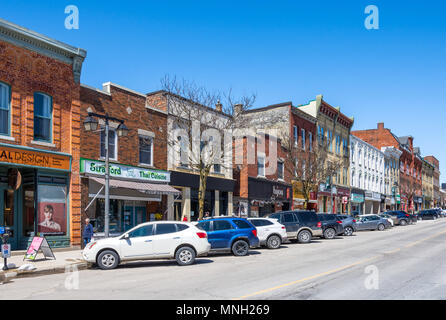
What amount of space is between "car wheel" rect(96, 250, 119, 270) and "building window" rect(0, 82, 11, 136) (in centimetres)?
712

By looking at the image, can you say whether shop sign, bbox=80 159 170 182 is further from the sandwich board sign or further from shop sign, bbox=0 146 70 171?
the sandwich board sign

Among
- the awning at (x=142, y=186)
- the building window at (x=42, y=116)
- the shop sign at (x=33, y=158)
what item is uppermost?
the building window at (x=42, y=116)

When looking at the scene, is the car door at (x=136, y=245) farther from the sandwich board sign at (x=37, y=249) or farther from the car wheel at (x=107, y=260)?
the sandwich board sign at (x=37, y=249)

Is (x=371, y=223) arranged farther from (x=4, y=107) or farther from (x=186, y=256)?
(x=4, y=107)

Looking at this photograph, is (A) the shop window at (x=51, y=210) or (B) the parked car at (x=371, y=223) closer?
(A) the shop window at (x=51, y=210)

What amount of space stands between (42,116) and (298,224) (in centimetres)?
1400

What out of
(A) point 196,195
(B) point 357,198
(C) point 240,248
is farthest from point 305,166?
(B) point 357,198

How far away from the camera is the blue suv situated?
56.6 feet

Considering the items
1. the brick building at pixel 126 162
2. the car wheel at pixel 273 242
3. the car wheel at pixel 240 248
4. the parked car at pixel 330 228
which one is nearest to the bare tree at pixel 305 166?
the parked car at pixel 330 228

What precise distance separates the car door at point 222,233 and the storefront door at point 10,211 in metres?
8.43

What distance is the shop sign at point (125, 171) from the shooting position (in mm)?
20111

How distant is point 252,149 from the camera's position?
32.5 meters

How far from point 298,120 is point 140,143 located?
69.3 ft
